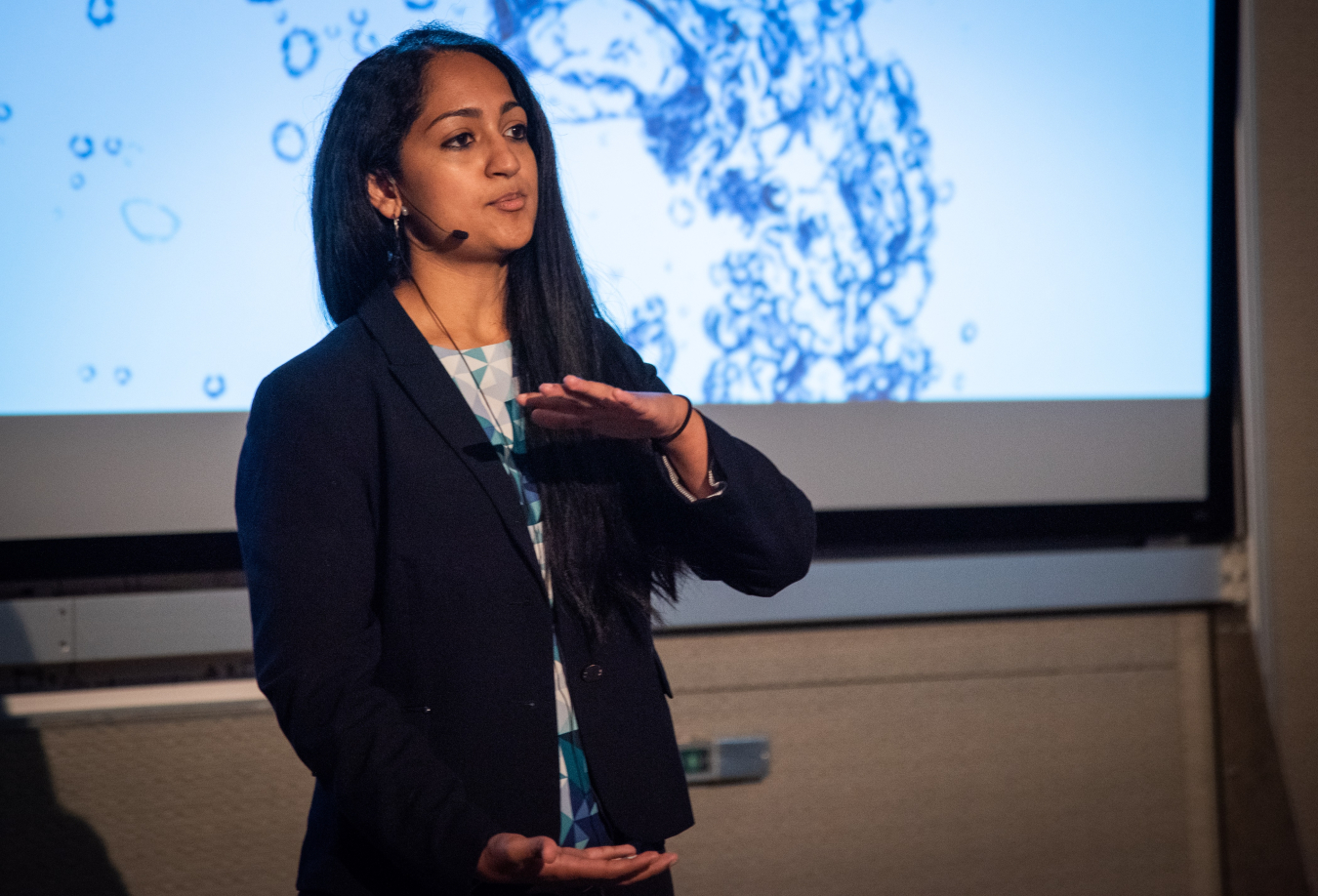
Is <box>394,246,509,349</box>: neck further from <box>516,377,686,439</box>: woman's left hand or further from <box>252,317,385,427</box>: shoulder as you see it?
<box>516,377,686,439</box>: woman's left hand

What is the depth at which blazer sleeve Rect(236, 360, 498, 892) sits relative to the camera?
0.64m

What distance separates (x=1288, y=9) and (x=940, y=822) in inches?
62.3

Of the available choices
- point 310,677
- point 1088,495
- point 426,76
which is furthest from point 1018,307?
point 310,677

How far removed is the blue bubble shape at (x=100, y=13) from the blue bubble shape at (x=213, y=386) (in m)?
0.51

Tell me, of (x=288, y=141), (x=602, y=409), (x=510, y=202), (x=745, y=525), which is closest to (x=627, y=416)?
(x=602, y=409)

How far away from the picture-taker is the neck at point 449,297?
0.84 metres

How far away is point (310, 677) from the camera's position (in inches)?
26.4

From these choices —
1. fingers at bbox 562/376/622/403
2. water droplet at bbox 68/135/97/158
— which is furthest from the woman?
water droplet at bbox 68/135/97/158

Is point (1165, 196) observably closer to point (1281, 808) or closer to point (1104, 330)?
point (1104, 330)

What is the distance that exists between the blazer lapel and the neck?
47mm

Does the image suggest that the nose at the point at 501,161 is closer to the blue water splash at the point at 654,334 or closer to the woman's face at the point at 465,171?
the woman's face at the point at 465,171

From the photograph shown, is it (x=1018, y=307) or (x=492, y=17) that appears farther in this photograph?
(x=1018, y=307)

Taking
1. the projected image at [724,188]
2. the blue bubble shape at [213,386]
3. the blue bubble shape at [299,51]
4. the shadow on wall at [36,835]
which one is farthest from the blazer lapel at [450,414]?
the shadow on wall at [36,835]

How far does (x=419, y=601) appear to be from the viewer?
2.45 feet
